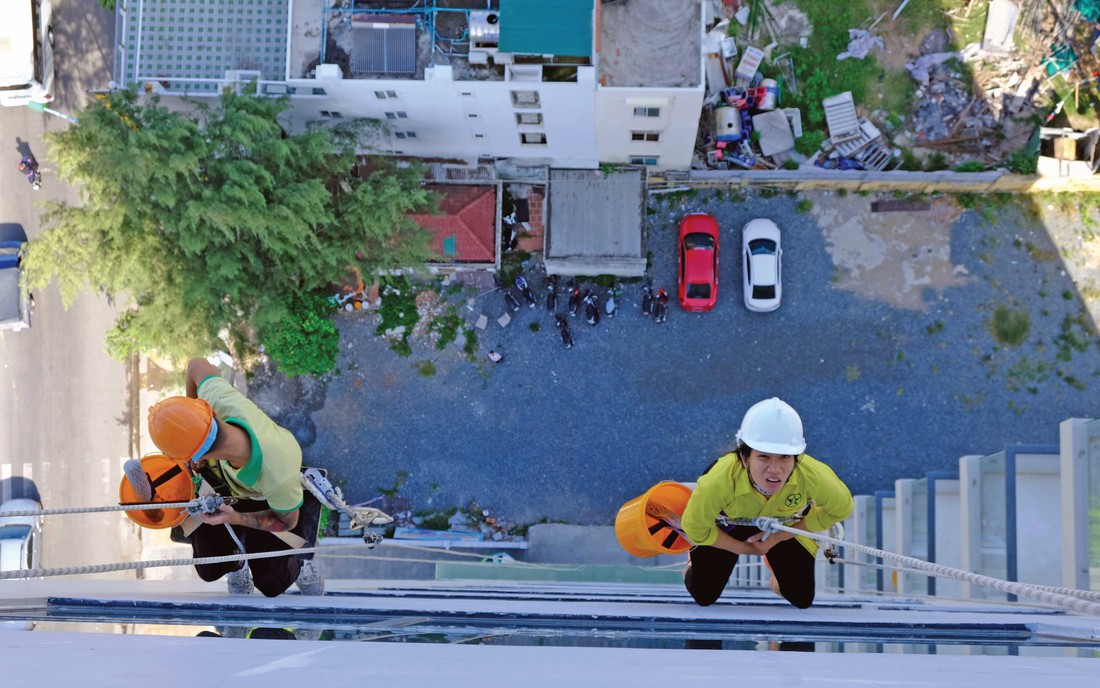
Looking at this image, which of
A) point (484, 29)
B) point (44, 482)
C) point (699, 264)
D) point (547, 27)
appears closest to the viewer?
point (547, 27)

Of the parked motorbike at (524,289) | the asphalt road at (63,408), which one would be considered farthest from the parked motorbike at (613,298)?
the asphalt road at (63,408)

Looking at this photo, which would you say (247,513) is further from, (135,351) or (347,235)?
(135,351)

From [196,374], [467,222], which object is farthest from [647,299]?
[196,374]

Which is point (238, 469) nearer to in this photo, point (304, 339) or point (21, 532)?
point (304, 339)

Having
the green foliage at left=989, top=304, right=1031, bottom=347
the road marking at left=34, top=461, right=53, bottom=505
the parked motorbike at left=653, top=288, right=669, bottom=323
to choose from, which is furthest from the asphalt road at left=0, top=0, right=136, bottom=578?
the green foliage at left=989, top=304, right=1031, bottom=347

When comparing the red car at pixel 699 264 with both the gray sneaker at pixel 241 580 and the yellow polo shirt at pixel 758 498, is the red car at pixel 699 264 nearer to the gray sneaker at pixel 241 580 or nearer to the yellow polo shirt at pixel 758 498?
the yellow polo shirt at pixel 758 498

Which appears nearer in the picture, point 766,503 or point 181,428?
point 181,428

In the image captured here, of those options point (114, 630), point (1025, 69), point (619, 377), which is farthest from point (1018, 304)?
point (114, 630)
